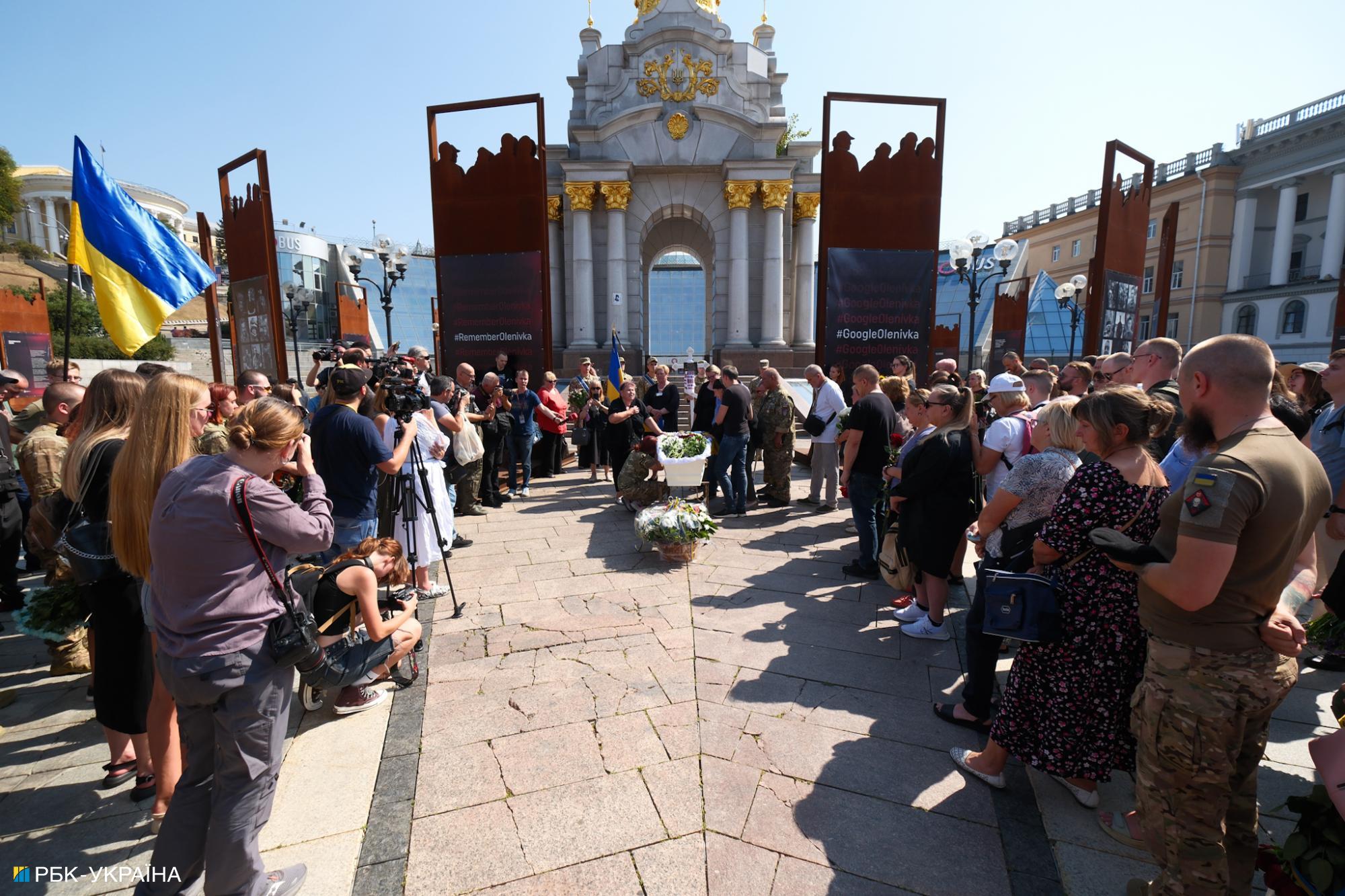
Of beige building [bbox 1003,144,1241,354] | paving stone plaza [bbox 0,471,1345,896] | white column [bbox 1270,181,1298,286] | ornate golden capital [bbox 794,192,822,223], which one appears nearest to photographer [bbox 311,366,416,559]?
paving stone plaza [bbox 0,471,1345,896]

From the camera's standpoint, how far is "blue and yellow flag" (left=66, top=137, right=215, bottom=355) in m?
4.88

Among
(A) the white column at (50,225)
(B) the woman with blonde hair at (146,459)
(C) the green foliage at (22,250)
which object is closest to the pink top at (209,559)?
(B) the woman with blonde hair at (146,459)

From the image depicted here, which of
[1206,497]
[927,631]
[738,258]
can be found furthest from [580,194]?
[1206,497]

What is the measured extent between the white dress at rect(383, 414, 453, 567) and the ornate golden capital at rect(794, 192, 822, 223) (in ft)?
53.8

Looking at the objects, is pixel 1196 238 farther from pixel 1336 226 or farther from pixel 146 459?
pixel 146 459

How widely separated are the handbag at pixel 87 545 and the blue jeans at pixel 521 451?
646 centimetres

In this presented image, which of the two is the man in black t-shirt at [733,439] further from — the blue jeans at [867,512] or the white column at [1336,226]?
the white column at [1336,226]

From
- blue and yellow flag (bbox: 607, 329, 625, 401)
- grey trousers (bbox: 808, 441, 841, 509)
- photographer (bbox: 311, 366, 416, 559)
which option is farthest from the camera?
blue and yellow flag (bbox: 607, 329, 625, 401)

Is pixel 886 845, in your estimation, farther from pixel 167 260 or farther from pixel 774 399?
pixel 167 260

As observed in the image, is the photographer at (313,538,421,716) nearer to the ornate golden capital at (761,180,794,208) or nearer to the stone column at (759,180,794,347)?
the stone column at (759,180,794,347)

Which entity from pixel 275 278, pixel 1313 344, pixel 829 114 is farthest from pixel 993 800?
pixel 1313 344

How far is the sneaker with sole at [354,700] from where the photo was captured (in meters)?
3.67

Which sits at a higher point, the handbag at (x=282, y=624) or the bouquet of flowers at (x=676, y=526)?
the handbag at (x=282, y=624)

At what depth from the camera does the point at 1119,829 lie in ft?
8.73
